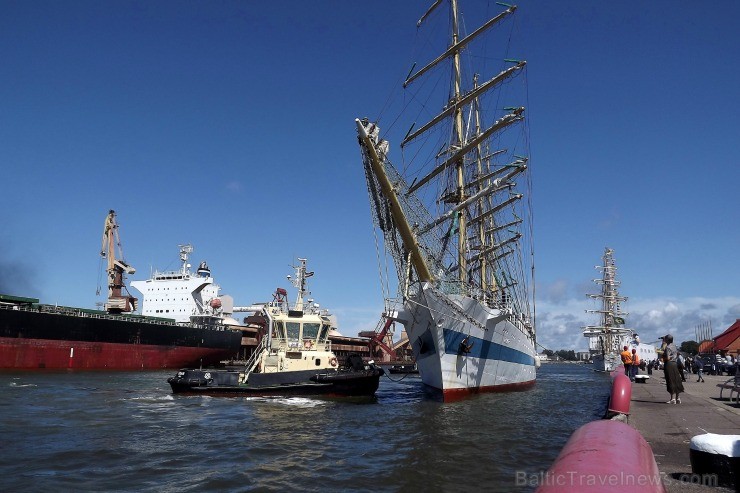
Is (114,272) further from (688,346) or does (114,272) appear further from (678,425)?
(688,346)

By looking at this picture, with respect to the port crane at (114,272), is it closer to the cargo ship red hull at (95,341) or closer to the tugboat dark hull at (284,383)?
the cargo ship red hull at (95,341)

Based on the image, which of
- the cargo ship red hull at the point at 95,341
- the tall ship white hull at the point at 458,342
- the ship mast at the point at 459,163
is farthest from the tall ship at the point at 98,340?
the ship mast at the point at 459,163

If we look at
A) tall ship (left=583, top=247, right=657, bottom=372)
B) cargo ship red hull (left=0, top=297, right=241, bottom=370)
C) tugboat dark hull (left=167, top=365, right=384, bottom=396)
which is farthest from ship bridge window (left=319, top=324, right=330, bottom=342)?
tall ship (left=583, top=247, right=657, bottom=372)

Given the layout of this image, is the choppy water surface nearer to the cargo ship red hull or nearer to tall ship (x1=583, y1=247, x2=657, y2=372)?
the cargo ship red hull

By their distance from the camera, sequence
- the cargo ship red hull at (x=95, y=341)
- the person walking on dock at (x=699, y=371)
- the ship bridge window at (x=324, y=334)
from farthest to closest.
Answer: the cargo ship red hull at (x=95, y=341)
the ship bridge window at (x=324, y=334)
the person walking on dock at (x=699, y=371)

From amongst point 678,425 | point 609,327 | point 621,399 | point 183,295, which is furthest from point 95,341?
point 609,327

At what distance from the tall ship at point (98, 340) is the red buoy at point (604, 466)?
4333cm

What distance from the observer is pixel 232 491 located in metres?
9.15

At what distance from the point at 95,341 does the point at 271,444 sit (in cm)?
3725

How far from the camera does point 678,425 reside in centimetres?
1070

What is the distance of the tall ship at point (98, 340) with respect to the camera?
3841 cm

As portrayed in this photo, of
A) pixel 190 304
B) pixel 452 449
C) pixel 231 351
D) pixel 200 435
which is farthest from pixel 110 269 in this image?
pixel 452 449

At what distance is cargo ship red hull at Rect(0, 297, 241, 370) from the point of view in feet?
126

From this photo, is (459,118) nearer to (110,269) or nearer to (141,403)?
(141,403)
